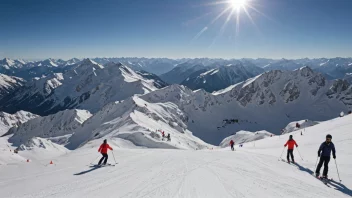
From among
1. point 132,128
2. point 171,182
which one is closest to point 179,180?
point 171,182

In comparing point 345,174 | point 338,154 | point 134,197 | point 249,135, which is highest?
point 249,135

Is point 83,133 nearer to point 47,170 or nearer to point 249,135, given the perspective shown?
point 249,135

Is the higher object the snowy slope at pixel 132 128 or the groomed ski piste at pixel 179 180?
the snowy slope at pixel 132 128

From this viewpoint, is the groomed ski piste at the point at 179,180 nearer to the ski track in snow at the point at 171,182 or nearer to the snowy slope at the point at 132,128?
the ski track in snow at the point at 171,182

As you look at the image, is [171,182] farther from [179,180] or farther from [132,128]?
[132,128]

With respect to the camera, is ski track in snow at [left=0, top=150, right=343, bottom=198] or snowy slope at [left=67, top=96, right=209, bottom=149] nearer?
ski track in snow at [left=0, top=150, right=343, bottom=198]

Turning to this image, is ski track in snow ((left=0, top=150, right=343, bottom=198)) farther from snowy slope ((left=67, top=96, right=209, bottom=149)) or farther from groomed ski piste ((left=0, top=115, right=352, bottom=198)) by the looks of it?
snowy slope ((left=67, top=96, right=209, bottom=149))

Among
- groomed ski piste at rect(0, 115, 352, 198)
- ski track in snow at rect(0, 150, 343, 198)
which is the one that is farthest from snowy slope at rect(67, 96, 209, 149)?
ski track in snow at rect(0, 150, 343, 198)

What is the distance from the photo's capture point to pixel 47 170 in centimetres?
1778


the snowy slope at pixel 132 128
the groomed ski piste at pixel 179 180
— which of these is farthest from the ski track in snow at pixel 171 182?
the snowy slope at pixel 132 128

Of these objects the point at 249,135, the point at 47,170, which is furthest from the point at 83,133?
the point at 47,170

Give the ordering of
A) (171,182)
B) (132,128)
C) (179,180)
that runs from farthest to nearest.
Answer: (132,128)
(179,180)
(171,182)

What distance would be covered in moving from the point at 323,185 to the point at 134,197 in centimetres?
1032

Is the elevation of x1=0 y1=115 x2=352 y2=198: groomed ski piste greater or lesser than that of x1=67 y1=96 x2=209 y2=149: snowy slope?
lesser
